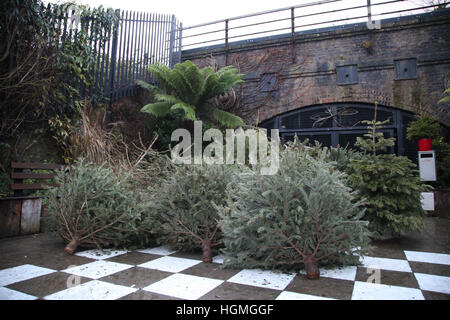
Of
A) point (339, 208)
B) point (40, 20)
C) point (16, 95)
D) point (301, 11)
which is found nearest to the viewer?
point (339, 208)

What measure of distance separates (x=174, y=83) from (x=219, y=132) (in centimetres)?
151

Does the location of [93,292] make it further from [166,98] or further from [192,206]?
[166,98]

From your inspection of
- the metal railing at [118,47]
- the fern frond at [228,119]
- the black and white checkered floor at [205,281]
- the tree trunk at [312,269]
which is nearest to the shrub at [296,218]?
the tree trunk at [312,269]

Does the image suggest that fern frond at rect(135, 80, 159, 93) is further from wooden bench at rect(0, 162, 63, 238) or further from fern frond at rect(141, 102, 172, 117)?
wooden bench at rect(0, 162, 63, 238)

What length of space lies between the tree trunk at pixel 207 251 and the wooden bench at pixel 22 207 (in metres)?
1.83

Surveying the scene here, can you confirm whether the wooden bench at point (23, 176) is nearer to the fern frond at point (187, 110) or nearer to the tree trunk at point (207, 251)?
the tree trunk at point (207, 251)

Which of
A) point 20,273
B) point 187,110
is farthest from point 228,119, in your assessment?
point 20,273

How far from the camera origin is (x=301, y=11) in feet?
23.5

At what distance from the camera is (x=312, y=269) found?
1665 millimetres

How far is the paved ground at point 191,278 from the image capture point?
1416 millimetres

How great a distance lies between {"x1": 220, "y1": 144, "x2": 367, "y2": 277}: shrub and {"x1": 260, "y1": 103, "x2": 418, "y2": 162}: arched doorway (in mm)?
4810

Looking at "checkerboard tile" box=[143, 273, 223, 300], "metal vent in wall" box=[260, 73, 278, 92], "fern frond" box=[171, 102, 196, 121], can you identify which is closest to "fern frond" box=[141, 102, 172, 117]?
"fern frond" box=[171, 102, 196, 121]
